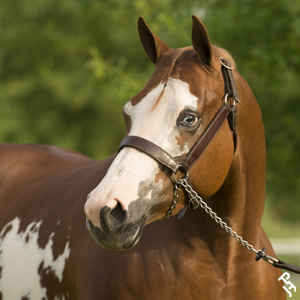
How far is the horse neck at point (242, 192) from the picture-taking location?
2.38m

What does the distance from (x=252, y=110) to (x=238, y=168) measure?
14.9 inches

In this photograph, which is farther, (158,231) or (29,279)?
(29,279)

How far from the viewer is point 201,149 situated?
212 centimetres

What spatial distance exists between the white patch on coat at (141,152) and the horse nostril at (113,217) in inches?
0.9

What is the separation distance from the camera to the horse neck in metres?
2.38

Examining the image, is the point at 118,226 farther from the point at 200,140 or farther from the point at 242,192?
the point at 242,192

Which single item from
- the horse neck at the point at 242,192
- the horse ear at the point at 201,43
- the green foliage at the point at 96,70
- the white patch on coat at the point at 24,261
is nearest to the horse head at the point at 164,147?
the horse ear at the point at 201,43

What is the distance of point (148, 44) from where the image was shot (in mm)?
2527

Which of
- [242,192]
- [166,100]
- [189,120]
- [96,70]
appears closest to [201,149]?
[189,120]

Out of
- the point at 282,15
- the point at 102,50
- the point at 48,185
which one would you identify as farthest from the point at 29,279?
the point at 102,50

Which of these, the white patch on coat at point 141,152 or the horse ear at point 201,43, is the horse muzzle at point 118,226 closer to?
the white patch on coat at point 141,152

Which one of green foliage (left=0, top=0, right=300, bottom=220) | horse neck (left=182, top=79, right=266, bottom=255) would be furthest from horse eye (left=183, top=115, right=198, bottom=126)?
green foliage (left=0, top=0, right=300, bottom=220)

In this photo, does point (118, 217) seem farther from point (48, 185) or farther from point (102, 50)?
point (102, 50)

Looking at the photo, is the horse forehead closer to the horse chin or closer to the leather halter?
the leather halter
